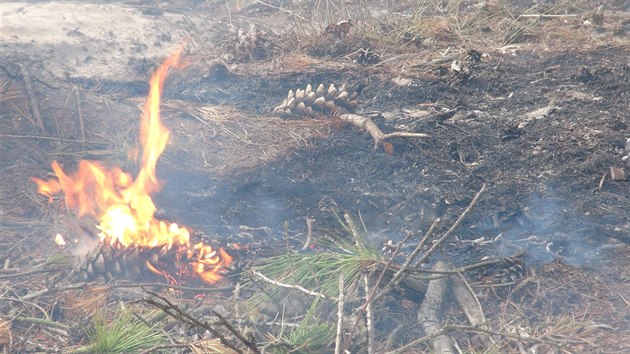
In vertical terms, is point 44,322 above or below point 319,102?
below

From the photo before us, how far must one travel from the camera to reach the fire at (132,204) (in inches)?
175

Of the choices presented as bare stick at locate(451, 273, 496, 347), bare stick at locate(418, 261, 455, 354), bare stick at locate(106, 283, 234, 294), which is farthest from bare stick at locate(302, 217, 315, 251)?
bare stick at locate(451, 273, 496, 347)

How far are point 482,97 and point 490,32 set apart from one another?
165cm

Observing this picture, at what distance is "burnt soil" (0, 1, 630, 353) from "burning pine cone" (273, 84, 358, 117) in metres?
0.14

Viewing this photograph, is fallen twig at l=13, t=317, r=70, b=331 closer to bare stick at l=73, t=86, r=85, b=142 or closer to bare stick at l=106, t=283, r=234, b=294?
bare stick at l=106, t=283, r=234, b=294

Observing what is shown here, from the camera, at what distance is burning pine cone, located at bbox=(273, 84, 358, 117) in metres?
5.80

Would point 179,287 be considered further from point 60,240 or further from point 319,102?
point 319,102

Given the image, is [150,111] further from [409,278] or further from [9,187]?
[409,278]

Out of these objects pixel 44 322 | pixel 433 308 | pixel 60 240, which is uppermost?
pixel 433 308

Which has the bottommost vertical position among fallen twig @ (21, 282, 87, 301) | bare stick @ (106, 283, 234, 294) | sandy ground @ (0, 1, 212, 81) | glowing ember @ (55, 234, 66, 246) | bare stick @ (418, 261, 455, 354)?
glowing ember @ (55, 234, 66, 246)

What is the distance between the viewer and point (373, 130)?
17.4 feet

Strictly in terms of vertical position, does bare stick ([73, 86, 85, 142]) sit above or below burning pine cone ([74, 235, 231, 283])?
above

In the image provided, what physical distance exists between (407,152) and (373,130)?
42 cm

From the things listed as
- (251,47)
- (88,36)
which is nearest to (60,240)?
(251,47)
